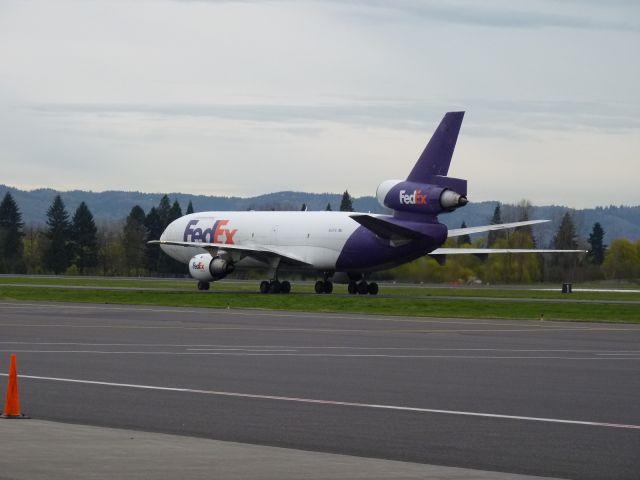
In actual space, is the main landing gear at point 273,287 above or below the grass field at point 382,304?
above

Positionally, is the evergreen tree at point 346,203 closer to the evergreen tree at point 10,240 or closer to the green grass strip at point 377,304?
the evergreen tree at point 10,240

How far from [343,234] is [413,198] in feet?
22.6

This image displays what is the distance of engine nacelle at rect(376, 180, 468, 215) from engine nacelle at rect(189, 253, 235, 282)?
10.8 m

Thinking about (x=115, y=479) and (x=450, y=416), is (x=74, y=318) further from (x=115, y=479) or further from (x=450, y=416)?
(x=115, y=479)

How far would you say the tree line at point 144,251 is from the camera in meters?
124

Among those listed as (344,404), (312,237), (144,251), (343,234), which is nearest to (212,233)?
(312,237)

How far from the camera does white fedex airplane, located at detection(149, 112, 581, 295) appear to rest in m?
58.3

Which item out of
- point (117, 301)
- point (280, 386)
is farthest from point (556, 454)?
point (117, 301)

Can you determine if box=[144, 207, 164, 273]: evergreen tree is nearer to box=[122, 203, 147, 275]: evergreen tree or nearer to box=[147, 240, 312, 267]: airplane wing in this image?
box=[122, 203, 147, 275]: evergreen tree

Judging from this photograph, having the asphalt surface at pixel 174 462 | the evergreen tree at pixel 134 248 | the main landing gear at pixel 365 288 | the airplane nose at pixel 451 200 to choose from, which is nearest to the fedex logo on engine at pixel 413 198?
the airplane nose at pixel 451 200

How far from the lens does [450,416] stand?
17.3 m

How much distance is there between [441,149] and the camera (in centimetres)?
5806

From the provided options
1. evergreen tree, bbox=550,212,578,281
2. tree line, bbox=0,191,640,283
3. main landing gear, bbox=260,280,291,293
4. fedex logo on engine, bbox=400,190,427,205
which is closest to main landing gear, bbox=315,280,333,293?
main landing gear, bbox=260,280,291,293

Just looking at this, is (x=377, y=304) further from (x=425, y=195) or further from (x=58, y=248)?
(x=58, y=248)
